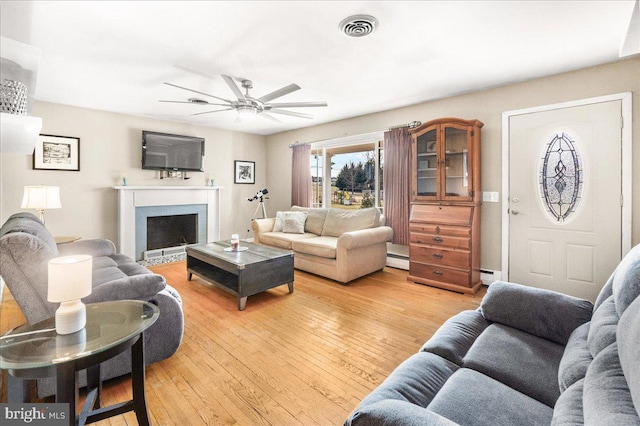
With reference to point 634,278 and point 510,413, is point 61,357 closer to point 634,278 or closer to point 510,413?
point 510,413

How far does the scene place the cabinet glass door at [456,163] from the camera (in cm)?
365

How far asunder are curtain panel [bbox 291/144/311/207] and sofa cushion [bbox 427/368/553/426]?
4795mm

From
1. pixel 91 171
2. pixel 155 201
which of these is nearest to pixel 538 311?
pixel 155 201

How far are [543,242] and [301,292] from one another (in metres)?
2.83

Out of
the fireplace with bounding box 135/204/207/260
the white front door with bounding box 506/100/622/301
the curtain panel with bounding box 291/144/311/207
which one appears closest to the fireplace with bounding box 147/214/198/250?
the fireplace with bounding box 135/204/207/260

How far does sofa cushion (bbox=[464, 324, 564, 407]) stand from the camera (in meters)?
1.15

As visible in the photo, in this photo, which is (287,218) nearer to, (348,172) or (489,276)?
(348,172)

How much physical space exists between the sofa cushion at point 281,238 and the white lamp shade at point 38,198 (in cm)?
269

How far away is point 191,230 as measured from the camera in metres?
5.59

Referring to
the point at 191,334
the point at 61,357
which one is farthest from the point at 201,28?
the point at 191,334

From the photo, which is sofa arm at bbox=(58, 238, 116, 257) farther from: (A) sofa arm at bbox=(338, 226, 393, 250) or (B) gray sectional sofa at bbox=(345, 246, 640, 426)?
(B) gray sectional sofa at bbox=(345, 246, 640, 426)

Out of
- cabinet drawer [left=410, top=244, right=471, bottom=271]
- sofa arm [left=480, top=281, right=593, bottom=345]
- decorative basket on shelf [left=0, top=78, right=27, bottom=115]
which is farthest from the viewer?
cabinet drawer [left=410, top=244, right=471, bottom=271]

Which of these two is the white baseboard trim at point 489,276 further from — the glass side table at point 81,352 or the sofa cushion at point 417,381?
the glass side table at point 81,352

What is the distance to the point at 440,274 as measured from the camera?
3.71 metres
